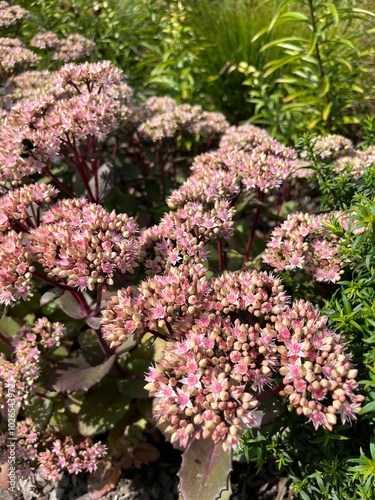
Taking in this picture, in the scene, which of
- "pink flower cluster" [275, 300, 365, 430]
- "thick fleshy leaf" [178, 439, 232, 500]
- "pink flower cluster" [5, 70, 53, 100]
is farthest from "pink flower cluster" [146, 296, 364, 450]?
"pink flower cluster" [5, 70, 53, 100]

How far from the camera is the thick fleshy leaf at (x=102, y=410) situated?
215cm

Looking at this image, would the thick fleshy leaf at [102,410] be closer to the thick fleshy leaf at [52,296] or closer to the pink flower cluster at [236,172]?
the thick fleshy leaf at [52,296]

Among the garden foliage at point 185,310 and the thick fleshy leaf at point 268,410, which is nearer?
the garden foliage at point 185,310

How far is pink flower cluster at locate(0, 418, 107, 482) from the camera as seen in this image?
1.98m

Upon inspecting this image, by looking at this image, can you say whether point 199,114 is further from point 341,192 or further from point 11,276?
point 11,276

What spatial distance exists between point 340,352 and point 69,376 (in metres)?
1.12

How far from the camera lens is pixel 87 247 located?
162 cm

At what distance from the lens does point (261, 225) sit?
346 cm

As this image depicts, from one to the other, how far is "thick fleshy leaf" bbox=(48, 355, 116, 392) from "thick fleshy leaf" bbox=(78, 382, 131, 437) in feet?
0.69

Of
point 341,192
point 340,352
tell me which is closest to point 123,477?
point 340,352

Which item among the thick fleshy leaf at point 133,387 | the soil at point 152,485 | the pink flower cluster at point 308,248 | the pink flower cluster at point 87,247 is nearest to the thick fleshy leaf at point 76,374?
the thick fleshy leaf at point 133,387

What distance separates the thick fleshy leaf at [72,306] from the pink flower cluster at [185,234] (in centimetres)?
40

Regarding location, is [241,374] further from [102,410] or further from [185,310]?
[102,410]

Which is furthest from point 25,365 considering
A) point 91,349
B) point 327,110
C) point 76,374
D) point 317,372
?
point 327,110
